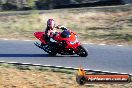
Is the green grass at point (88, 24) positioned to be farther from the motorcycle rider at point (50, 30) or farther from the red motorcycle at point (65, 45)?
the motorcycle rider at point (50, 30)

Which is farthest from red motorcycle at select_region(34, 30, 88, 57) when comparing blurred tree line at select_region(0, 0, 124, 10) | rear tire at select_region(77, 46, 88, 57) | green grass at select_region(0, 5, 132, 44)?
blurred tree line at select_region(0, 0, 124, 10)

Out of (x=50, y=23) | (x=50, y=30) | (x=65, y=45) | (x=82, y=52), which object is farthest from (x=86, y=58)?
(x=50, y=23)

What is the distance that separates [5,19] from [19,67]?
61.9ft

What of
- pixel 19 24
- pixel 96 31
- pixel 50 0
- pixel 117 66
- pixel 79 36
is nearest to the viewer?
pixel 117 66

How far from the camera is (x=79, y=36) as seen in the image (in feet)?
72.9

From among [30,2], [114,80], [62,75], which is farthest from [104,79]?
[30,2]

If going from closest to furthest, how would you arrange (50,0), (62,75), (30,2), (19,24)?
(62,75) < (19,24) < (30,2) < (50,0)

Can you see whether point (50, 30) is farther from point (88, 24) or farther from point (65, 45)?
point (88, 24)

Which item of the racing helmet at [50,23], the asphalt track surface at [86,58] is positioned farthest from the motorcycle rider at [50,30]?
the asphalt track surface at [86,58]

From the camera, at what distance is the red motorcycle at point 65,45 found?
15922 millimetres

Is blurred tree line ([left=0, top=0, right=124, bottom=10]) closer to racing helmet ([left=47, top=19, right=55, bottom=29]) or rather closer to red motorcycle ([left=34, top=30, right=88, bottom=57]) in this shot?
red motorcycle ([left=34, top=30, right=88, bottom=57])

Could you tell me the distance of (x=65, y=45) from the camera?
16.1 m

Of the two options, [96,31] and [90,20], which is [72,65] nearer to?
[96,31]

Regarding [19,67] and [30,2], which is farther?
[30,2]
